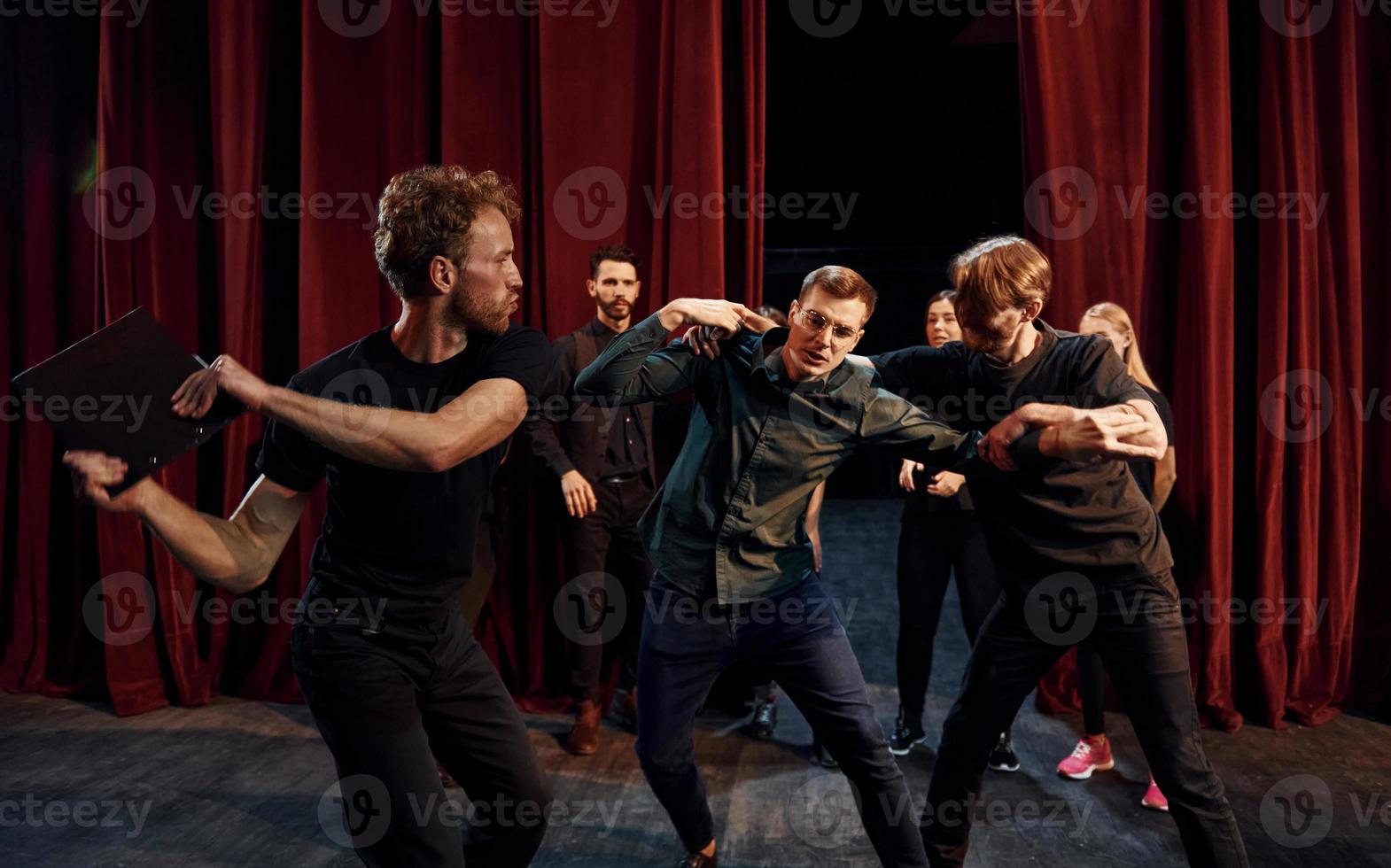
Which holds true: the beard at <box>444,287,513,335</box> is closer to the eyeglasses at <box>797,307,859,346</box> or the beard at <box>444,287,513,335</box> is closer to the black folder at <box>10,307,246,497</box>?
the black folder at <box>10,307,246,497</box>

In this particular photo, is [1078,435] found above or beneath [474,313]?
beneath

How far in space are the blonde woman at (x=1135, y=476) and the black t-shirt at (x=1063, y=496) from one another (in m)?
0.90

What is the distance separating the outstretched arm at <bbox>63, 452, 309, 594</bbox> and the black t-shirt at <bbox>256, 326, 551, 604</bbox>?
0.05 metres

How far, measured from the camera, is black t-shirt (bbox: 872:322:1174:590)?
81.4 inches

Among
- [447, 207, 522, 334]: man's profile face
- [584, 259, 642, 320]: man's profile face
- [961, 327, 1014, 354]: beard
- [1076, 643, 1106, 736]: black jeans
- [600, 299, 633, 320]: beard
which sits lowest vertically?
[1076, 643, 1106, 736]: black jeans

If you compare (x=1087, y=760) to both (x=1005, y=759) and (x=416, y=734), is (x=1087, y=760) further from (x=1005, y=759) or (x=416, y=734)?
(x=416, y=734)

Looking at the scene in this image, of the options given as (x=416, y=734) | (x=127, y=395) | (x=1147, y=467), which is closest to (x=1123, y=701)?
(x=1147, y=467)

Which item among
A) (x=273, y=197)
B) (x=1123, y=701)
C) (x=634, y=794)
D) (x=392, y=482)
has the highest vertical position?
(x=273, y=197)

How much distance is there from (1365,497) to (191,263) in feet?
15.4

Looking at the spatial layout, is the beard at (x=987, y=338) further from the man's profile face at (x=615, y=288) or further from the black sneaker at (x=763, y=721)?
the black sneaker at (x=763, y=721)

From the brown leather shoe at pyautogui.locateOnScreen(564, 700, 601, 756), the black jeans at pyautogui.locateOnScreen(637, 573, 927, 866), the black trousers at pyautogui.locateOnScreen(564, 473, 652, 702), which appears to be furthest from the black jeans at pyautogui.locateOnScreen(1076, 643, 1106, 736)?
the brown leather shoe at pyautogui.locateOnScreen(564, 700, 601, 756)

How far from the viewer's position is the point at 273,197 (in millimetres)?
3807

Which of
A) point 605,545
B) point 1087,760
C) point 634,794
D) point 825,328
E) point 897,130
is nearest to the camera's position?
point 825,328

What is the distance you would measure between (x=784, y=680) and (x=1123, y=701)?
0.73 meters
